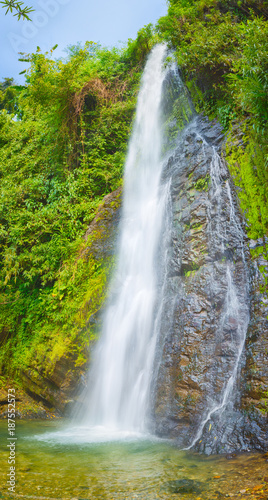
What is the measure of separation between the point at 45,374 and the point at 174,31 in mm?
10209

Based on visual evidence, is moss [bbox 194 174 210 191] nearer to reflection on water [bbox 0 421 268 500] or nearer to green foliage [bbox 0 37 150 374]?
green foliage [bbox 0 37 150 374]

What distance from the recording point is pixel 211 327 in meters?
5.24

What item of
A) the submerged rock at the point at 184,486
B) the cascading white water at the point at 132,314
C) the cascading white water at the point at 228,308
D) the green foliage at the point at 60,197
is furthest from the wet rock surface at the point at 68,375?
the submerged rock at the point at 184,486

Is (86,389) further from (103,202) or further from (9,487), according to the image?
(103,202)

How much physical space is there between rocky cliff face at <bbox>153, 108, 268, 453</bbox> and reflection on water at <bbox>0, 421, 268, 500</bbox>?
44cm

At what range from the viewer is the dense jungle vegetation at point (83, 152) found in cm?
628

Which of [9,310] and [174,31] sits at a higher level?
[174,31]

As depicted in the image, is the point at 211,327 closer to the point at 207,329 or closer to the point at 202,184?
the point at 207,329

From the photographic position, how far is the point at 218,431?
4.31 m

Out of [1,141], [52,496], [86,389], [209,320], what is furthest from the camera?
[1,141]

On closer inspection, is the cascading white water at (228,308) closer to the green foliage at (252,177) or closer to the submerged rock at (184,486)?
the green foliage at (252,177)

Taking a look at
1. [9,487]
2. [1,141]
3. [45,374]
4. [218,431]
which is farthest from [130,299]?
[1,141]

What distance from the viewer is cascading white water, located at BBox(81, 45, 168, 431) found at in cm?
591

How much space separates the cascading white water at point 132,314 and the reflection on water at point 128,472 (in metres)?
1.03
